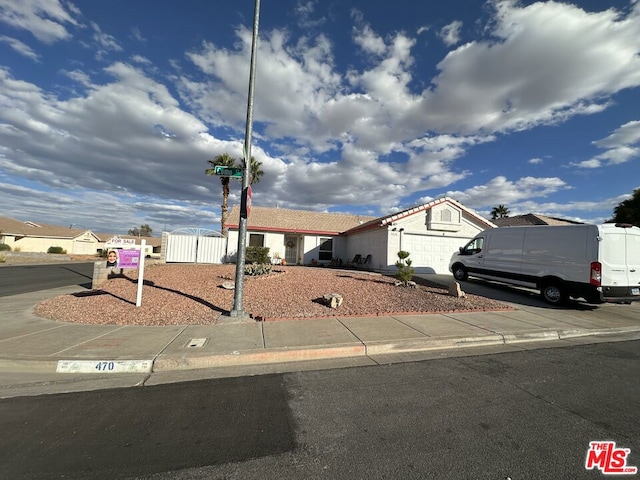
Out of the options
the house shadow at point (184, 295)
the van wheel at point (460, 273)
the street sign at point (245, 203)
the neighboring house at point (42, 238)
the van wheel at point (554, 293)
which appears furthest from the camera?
the neighboring house at point (42, 238)

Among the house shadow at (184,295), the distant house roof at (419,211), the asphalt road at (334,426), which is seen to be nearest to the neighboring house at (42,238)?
the house shadow at (184,295)

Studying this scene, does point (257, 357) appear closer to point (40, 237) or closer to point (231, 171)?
point (231, 171)

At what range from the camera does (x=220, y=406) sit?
3.43 m

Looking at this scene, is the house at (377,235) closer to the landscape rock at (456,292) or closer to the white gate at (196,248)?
the white gate at (196,248)

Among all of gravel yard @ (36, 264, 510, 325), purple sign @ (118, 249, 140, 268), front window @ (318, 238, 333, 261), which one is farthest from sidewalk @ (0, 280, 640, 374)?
front window @ (318, 238, 333, 261)

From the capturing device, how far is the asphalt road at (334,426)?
96.7 inches

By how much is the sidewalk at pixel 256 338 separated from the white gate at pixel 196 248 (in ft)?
36.6

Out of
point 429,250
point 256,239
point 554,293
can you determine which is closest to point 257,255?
point 256,239

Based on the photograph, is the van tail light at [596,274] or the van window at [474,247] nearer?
the van tail light at [596,274]

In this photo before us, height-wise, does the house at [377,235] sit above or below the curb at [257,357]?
above

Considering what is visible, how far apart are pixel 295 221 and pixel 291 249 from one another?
2.28m

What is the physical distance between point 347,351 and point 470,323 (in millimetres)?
3457

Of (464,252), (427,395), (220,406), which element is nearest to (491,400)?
(427,395)

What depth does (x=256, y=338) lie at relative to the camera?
5.54 m
